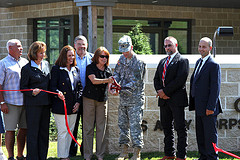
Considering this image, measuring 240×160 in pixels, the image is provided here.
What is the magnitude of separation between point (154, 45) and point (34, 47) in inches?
356

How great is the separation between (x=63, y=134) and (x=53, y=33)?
29.1ft

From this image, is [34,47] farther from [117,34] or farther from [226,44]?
[226,44]

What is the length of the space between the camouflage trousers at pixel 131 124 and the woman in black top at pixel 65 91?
Answer: 0.75m

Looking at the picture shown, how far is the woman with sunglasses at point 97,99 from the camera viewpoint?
6.82 meters

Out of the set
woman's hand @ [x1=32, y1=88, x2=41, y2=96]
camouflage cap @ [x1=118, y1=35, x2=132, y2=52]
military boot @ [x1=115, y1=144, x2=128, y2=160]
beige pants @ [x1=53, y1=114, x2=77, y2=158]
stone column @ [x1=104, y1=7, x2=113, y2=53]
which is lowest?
military boot @ [x1=115, y1=144, x2=128, y2=160]

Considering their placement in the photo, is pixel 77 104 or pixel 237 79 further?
pixel 237 79

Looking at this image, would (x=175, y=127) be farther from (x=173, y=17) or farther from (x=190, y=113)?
(x=173, y=17)

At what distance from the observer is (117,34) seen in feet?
47.5

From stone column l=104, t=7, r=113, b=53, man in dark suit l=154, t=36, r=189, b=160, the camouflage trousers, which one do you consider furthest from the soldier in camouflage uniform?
stone column l=104, t=7, r=113, b=53

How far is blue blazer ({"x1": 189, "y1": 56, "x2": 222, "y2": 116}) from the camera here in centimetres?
632

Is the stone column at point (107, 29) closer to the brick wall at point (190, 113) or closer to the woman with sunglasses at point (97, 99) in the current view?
the brick wall at point (190, 113)

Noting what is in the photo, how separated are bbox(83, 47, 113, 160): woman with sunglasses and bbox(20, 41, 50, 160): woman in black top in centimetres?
63

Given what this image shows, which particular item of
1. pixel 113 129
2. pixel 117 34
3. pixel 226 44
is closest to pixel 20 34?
pixel 117 34

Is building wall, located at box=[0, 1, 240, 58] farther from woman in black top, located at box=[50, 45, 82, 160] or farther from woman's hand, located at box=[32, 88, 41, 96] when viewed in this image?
woman's hand, located at box=[32, 88, 41, 96]
